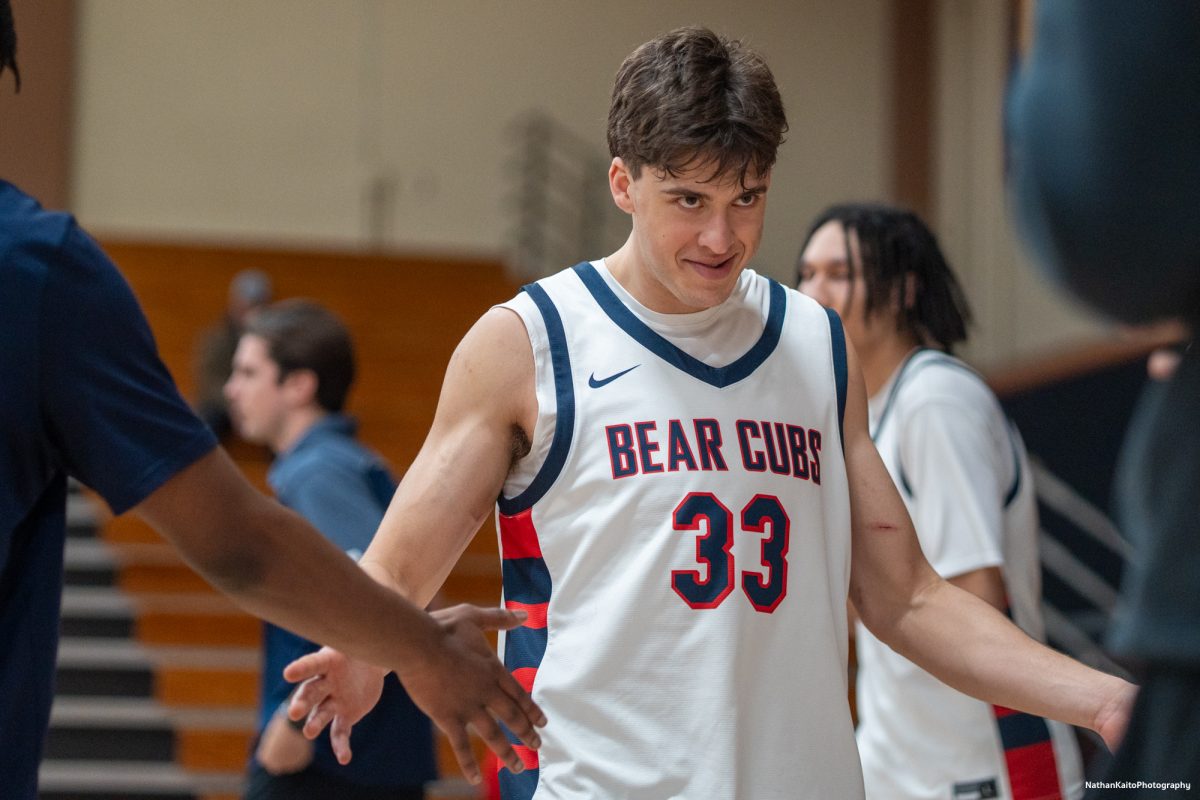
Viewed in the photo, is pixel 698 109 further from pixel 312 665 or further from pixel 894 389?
pixel 894 389

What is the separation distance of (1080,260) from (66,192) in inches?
468

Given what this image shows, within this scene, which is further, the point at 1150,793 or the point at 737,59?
the point at 737,59

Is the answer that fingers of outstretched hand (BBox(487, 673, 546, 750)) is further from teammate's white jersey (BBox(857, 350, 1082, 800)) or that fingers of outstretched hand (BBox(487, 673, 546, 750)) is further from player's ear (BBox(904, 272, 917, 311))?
player's ear (BBox(904, 272, 917, 311))

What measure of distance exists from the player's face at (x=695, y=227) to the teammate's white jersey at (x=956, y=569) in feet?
3.25

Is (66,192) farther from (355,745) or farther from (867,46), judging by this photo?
(355,745)

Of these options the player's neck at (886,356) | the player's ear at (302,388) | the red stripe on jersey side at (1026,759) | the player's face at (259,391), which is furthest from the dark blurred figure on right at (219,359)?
the red stripe on jersey side at (1026,759)

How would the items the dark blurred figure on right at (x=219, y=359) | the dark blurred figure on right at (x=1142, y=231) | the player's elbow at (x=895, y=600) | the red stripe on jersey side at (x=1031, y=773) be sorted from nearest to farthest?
the dark blurred figure on right at (x=1142, y=231) → the player's elbow at (x=895, y=600) → the red stripe on jersey side at (x=1031, y=773) → the dark blurred figure on right at (x=219, y=359)

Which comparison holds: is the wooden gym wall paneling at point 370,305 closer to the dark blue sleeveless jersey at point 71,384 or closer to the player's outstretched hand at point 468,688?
the player's outstretched hand at point 468,688

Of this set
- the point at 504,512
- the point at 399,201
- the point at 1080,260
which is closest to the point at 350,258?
the point at 399,201

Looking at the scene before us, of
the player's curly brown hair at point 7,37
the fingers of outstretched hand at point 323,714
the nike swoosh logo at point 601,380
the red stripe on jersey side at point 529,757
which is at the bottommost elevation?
the red stripe on jersey side at point 529,757

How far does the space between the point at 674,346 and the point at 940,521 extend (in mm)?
1027

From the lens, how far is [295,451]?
13.5 feet

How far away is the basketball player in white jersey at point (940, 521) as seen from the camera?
3.05 meters

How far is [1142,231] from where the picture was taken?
1.16 metres
